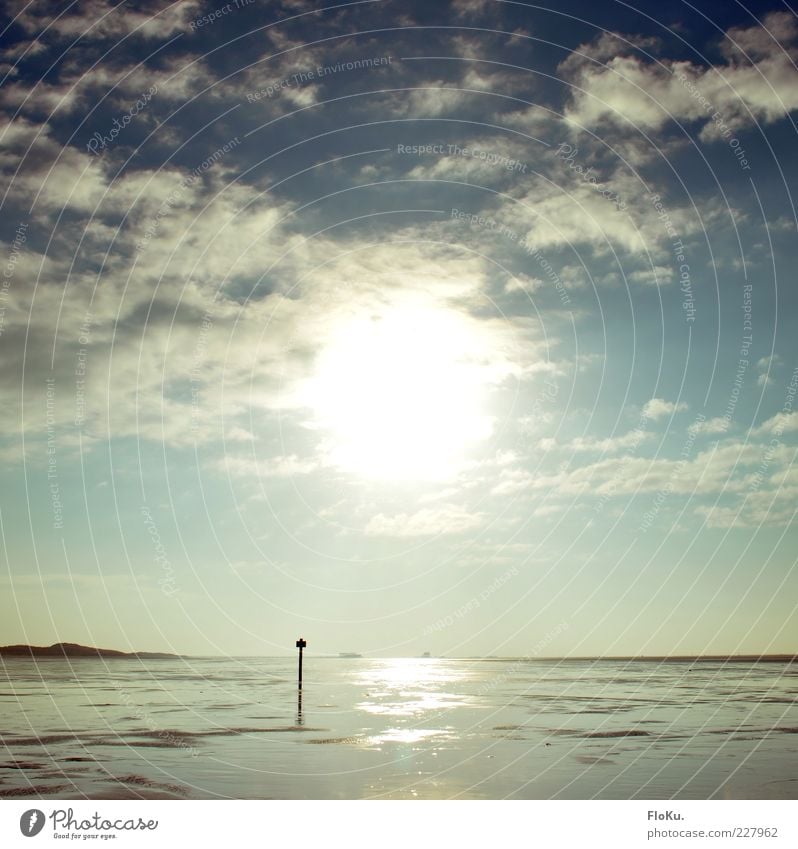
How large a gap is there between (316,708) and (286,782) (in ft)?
75.8

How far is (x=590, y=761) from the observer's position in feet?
76.0

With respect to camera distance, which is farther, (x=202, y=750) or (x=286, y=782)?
(x=202, y=750)

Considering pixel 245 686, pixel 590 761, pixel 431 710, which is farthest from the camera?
pixel 245 686

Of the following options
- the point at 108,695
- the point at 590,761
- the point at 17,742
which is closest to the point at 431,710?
the point at 590,761

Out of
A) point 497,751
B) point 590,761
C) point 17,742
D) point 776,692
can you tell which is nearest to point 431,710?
point 497,751

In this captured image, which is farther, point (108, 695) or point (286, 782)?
point (108, 695)

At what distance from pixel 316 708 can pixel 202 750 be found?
17285mm

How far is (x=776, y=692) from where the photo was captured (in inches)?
2267
